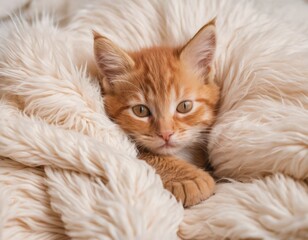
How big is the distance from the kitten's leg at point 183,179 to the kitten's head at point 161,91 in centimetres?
3

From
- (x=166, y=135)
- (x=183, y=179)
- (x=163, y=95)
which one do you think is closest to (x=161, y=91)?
(x=163, y=95)

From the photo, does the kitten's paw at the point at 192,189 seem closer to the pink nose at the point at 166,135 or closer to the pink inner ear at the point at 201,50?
the pink nose at the point at 166,135

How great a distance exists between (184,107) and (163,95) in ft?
0.24

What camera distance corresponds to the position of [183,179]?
3.16ft

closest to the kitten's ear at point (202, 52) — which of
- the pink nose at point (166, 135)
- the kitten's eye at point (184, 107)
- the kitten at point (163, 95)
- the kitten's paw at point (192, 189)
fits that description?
the kitten at point (163, 95)

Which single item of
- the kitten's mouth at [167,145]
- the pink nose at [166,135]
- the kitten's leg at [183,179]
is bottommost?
the kitten's leg at [183,179]

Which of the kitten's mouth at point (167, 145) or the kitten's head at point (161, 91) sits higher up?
the kitten's head at point (161, 91)

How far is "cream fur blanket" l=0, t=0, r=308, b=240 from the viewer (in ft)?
2.50

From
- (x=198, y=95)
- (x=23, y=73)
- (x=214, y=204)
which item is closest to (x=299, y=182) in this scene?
(x=214, y=204)

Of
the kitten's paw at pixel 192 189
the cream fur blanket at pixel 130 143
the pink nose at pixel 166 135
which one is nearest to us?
the cream fur blanket at pixel 130 143

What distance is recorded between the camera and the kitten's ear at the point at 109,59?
1.04m

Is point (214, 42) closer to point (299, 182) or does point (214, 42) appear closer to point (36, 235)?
point (299, 182)

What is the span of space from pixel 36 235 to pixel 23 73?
1.39 feet

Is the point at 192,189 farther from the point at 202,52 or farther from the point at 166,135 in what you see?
the point at 202,52
